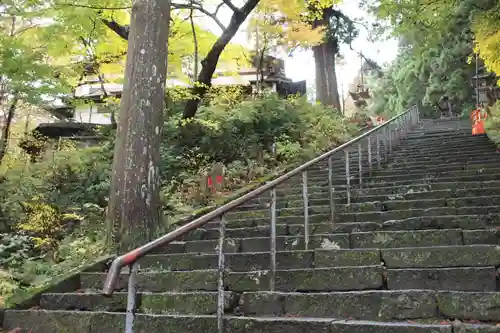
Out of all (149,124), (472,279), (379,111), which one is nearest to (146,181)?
(149,124)

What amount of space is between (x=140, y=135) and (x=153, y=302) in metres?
2.56

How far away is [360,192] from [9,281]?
519 cm

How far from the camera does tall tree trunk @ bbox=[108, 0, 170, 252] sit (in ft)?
19.1

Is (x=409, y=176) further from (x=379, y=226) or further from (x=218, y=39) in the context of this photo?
(x=218, y=39)

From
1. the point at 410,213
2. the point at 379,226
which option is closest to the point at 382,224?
the point at 379,226

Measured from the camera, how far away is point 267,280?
4285mm

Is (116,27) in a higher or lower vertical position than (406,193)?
higher

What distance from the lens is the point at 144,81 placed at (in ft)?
20.6

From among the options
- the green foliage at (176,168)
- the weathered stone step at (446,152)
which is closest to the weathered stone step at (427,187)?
the green foliage at (176,168)

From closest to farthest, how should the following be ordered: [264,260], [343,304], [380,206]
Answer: [343,304], [264,260], [380,206]

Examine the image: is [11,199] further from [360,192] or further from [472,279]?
[472,279]

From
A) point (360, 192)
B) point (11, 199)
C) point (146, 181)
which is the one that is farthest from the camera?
point (11, 199)

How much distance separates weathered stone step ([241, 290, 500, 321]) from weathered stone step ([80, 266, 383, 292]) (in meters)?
0.35

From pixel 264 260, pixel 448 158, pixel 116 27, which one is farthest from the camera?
pixel 116 27
